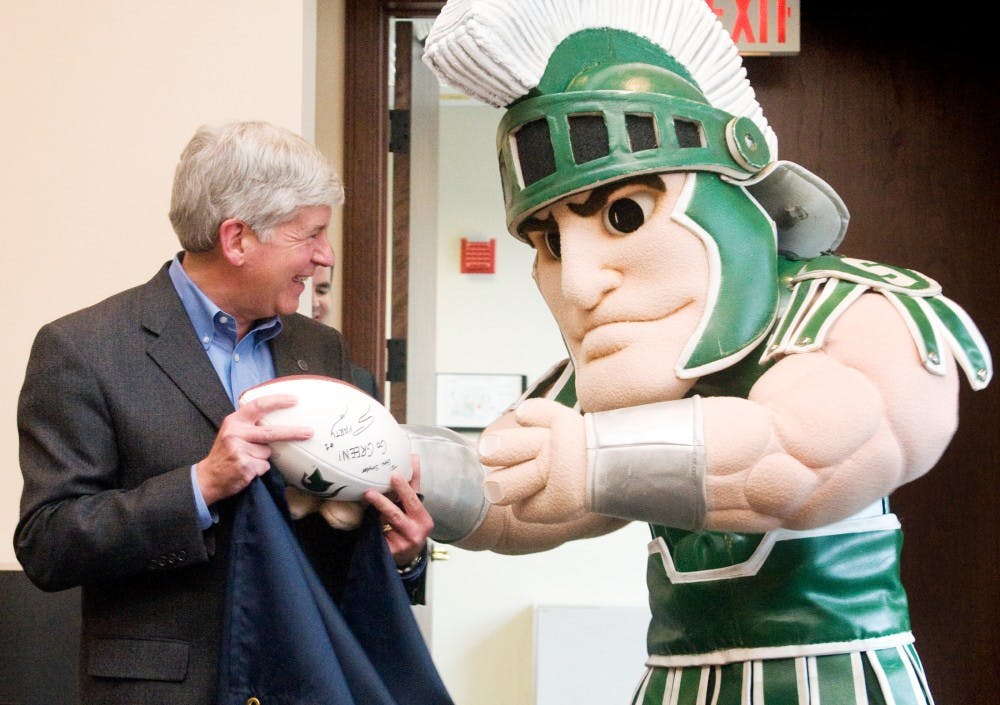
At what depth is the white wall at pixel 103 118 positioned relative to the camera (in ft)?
7.48

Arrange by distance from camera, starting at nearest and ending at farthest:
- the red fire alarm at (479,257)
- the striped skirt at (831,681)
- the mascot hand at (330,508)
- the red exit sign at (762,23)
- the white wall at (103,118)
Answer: the striped skirt at (831,681), the mascot hand at (330,508), the white wall at (103,118), the red exit sign at (762,23), the red fire alarm at (479,257)

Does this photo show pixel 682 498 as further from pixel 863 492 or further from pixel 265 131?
pixel 265 131

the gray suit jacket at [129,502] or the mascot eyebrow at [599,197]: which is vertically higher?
the mascot eyebrow at [599,197]

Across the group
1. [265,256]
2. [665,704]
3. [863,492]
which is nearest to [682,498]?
[863,492]

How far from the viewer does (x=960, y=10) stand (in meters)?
2.70

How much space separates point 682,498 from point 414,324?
68.0 inches

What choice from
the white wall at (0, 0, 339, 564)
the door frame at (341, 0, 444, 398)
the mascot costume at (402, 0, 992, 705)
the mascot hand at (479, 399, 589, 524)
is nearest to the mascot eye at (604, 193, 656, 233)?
the mascot costume at (402, 0, 992, 705)

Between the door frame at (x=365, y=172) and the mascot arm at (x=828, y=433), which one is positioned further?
the door frame at (x=365, y=172)

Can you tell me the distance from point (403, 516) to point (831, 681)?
1.78ft

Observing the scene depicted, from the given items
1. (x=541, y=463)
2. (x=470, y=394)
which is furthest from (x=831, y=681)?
(x=470, y=394)

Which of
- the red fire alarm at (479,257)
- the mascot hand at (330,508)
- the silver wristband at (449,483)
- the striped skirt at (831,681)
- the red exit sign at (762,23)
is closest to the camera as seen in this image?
the striped skirt at (831,681)

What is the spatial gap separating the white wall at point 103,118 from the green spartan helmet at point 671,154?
952 millimetres

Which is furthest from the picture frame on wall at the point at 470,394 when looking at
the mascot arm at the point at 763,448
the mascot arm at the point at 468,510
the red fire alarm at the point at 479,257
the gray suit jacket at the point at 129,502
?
the mascot arm at the point at 763,448

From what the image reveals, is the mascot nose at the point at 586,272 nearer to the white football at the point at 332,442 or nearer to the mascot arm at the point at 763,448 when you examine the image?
the mascot arm at the point at 763,448
